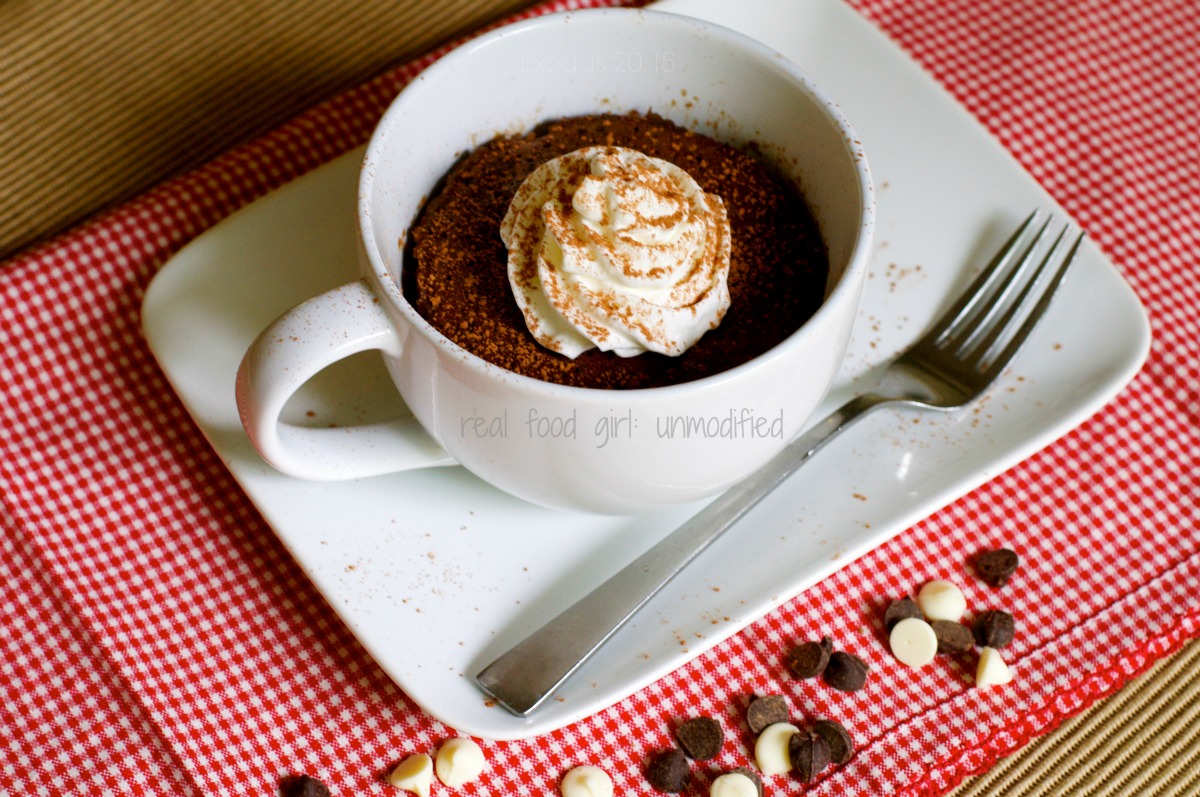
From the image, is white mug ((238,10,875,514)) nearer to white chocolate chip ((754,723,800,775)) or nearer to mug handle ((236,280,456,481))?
mug handle ((236,280,456,481))

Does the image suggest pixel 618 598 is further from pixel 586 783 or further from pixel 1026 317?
pixel 1026 317

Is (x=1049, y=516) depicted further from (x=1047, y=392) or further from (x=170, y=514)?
(x=170, y=514)

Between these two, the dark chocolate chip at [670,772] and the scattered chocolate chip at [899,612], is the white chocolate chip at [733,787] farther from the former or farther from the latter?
the scattered chocolate chip at [899,612]

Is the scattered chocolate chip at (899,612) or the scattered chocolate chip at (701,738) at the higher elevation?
the scattered chocolate chip at (899,612)

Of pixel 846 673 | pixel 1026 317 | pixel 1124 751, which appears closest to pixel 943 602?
pixel 846 673

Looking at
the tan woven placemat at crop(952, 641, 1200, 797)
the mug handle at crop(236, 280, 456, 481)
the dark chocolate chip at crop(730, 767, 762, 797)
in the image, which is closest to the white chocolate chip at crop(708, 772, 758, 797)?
the dark chocolate chip at crop(730, 767, 762, 797)

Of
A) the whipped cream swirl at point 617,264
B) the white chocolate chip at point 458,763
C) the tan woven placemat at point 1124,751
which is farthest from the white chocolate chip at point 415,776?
the tan woven placemat at point 1124,751

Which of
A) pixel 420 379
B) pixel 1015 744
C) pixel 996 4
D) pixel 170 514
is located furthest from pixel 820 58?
pixel 170 514
